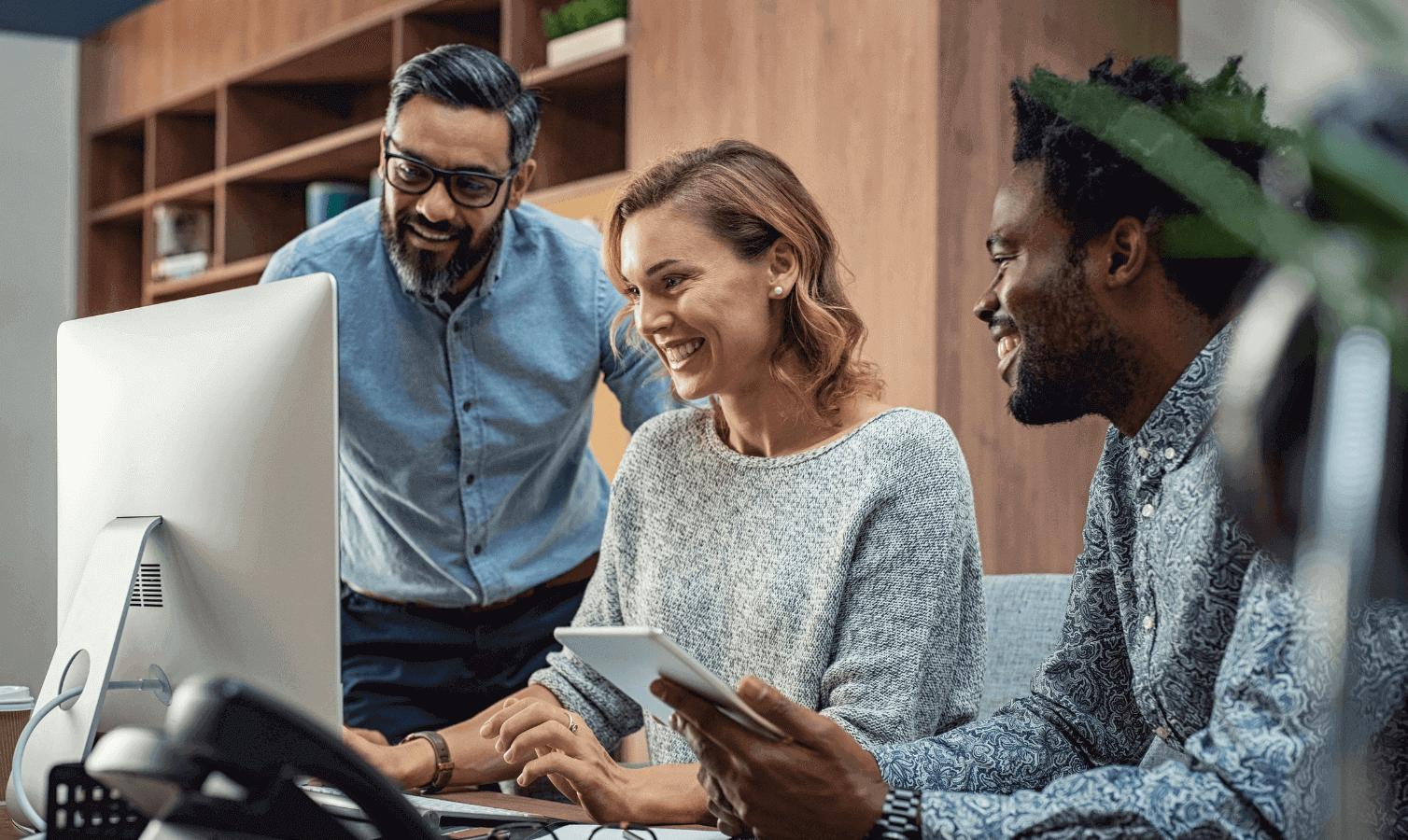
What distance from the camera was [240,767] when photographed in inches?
22.5

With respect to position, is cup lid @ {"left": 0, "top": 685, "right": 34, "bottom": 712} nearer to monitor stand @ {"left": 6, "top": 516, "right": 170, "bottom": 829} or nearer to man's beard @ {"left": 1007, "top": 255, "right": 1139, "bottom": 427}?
monitor stand @ {"left": 6, "top": 516, "right": 170, "bottom": 829}

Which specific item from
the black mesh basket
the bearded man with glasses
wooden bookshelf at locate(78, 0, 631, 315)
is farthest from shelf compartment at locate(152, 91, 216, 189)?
the black mesh basket

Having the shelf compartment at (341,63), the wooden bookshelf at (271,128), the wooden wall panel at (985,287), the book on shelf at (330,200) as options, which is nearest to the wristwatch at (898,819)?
the wooden wall panel at (985,287)

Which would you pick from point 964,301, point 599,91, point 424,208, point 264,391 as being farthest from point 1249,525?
point 599,91

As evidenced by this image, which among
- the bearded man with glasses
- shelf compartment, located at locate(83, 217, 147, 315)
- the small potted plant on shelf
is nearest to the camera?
the bearded man with glasses

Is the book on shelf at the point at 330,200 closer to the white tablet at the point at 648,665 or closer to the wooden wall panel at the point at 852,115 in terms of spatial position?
the wooden wall panel at the point at 852,115

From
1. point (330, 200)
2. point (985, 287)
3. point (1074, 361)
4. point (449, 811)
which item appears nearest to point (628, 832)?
point (449, 811)

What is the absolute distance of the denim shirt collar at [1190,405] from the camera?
973 mm

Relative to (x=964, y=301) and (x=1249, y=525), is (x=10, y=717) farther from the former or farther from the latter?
(x=964, y=301)

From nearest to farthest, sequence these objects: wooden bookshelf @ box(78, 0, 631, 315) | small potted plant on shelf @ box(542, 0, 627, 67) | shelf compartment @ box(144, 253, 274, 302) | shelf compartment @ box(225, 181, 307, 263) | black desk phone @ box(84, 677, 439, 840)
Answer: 1. black desk phone @ box(84, 677, 439, 840)
2. small potted plant on shelf @ box(542, 0, 627, 67)
3. wooden bookshelf @ box(78, 0, 631, 315)
4. shelf compartment @ box(144, 253, 274, 302)
5. shelf compartment @ box(225, 181, 307, 263)

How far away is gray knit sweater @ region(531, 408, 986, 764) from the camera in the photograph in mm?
1318

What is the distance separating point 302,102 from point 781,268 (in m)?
3.48

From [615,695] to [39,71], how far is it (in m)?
4.69

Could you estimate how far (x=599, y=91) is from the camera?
3.36 meters
